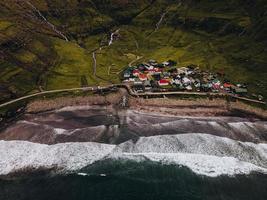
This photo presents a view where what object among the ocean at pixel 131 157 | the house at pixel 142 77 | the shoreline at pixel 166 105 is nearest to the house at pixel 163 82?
the house at pixel 142 77

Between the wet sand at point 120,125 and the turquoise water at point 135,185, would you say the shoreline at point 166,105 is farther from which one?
the turquoise water at point 135,185

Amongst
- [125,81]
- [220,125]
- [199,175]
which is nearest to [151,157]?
[199,175]

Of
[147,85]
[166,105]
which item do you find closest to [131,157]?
[166,105]

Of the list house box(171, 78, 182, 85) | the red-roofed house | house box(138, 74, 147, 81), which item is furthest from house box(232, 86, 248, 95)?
the red-roofed house

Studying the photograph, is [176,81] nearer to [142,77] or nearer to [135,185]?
[142,77]

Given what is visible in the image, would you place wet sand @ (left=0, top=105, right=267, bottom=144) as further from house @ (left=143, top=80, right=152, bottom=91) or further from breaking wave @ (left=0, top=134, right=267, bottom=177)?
house @ (left=143, top=80, right=152, bottom=91)

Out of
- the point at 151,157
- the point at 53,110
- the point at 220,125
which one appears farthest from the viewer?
the point at 53,110

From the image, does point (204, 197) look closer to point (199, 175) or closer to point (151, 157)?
point (199, 175)
